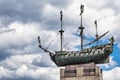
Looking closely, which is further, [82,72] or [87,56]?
[87,56]

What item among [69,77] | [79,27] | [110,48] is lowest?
[69,77]

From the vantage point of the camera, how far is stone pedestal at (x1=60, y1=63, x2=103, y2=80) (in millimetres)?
71500

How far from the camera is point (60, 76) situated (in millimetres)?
74625

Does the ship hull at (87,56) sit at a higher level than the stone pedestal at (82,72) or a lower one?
higher

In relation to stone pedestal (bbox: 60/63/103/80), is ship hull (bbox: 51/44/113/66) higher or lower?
higher

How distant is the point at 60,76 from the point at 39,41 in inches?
409

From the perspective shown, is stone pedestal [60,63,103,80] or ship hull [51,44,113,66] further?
ship hull [51,44,113,66]

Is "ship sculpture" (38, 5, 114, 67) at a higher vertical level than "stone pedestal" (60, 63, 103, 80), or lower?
higher

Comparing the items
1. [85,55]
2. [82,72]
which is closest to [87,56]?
[85,55]

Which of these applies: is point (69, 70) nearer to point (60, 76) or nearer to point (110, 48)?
point (60, 76)

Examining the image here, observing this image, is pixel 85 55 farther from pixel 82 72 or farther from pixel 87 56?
pixel 82 72

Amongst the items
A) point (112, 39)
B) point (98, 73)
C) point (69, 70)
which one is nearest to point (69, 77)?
point (69, 70)

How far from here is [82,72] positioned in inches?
2864

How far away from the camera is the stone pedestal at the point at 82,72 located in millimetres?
71500
